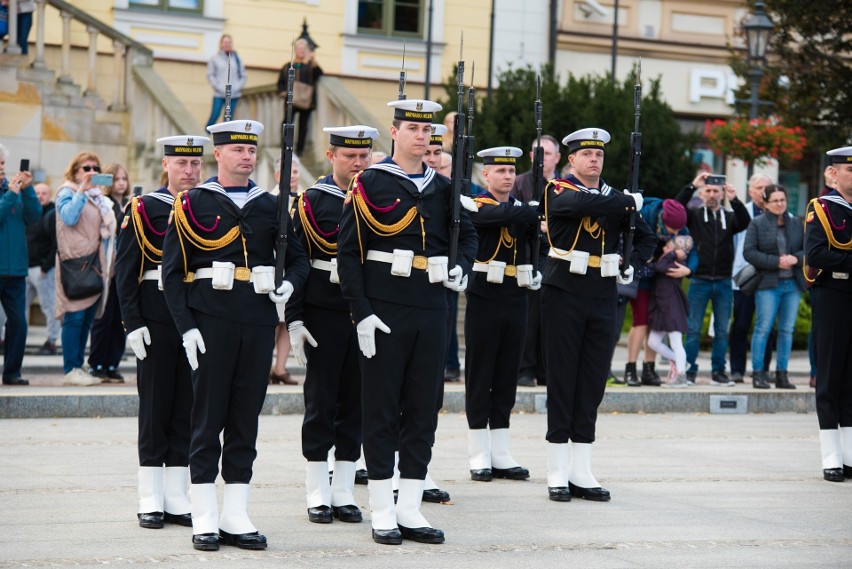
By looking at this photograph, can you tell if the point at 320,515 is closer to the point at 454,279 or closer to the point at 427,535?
the point at 427,535

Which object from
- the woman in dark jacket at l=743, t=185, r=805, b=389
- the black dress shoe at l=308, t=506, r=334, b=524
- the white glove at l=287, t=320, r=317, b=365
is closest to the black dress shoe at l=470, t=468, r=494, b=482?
the black dress shoe at l=308, t=506, r=334, b=524

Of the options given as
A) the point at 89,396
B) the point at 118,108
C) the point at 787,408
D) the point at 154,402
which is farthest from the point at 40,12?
the point at 154,402

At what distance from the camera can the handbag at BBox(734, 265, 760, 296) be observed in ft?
52.7

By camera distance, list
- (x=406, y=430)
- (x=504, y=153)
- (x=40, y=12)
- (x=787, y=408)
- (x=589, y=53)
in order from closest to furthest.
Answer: (x=406, y=430)
(x=504, y=153)
(x=787, y=408)
(x=40, y=12)
(x=589, y=53)

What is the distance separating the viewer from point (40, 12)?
835 inches

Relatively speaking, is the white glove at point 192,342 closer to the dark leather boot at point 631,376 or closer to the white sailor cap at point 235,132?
the white sailor cap at point 235,132

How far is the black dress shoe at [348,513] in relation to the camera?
355 inches

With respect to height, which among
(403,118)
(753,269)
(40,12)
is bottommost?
(753,269)

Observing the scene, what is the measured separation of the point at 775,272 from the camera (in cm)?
1593

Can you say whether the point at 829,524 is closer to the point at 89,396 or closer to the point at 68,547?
the point at 68,547

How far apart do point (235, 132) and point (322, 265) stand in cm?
126

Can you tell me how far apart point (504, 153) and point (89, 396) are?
14.6ft

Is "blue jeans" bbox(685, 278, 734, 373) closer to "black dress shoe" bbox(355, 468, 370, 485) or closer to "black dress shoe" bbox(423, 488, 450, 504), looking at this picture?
"black dress shoe" bbox(355, 468, 370, 485)

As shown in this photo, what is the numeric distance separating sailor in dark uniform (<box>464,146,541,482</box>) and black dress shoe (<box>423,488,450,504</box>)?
3.04 feet
